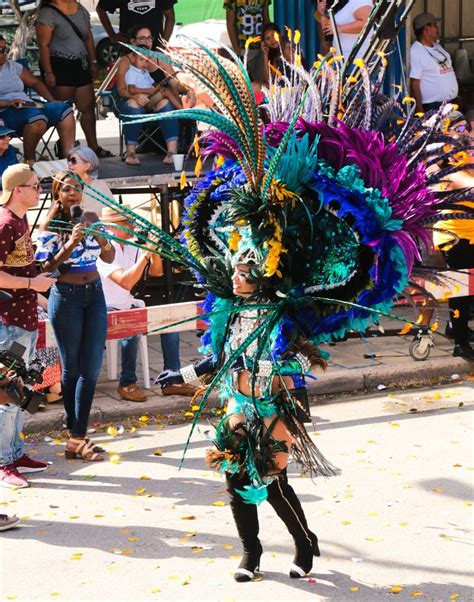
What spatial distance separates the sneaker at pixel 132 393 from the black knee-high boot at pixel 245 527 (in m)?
3.11

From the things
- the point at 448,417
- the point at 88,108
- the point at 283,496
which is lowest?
the point at 448,417

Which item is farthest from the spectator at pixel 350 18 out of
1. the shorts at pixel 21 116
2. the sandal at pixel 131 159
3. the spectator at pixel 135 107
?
the shorts at pixel 21 116

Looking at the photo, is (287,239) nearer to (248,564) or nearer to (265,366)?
(265,366)

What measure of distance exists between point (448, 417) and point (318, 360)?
3.17 m

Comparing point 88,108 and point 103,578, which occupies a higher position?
point 88,108

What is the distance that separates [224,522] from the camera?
6305 mm

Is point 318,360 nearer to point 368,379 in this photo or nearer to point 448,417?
point 448,417

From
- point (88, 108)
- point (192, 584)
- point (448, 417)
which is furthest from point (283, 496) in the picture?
point (88, 108)

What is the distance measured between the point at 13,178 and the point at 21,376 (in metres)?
1.22

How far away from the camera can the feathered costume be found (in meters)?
4.99

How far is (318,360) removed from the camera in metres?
5.30

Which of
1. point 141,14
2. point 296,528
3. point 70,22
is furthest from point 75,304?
point 141,14

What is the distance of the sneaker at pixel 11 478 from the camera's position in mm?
6902

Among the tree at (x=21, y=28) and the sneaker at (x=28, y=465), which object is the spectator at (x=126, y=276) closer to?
the sneaker at (x=28, y=465)
